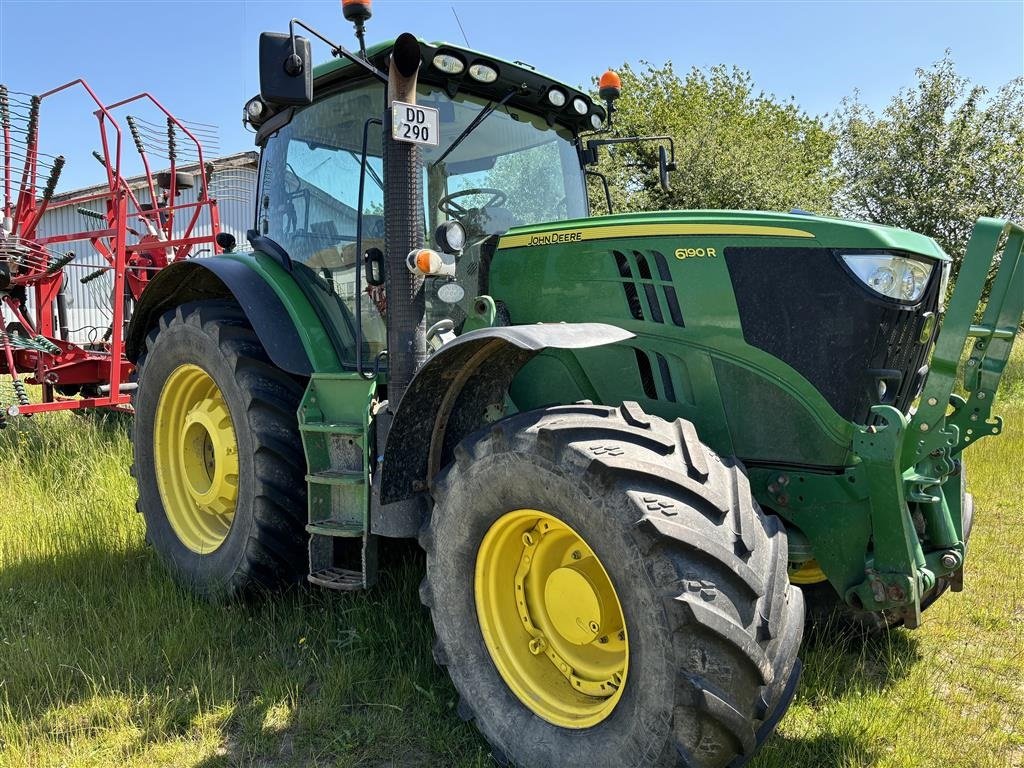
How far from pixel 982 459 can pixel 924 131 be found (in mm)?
11758

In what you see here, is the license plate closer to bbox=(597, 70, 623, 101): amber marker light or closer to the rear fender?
the rear fender

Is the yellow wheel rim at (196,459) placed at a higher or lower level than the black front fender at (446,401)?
lower

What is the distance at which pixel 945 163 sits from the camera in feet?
52.2

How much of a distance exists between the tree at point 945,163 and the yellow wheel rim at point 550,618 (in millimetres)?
15784

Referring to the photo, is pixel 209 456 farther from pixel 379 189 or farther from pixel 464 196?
pixel 464 196

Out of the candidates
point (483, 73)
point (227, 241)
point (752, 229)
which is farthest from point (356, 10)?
point (227, 241)

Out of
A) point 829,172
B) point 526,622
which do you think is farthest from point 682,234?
point 829,172

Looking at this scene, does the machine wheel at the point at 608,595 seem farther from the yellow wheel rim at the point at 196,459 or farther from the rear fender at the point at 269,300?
the yellow wheel rim at the point at 196,459

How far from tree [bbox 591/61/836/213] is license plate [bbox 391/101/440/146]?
1213 cm

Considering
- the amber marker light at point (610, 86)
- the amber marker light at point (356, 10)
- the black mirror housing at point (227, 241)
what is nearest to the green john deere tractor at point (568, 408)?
the amber marker light at point (356, 10)

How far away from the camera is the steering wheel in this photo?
334cm

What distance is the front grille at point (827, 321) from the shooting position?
259 centimetres

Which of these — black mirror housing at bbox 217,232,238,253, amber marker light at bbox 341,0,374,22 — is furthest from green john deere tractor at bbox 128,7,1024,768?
black mirror housing at bbox 217,232,238,253

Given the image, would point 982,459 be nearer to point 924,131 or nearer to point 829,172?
point 924,131
